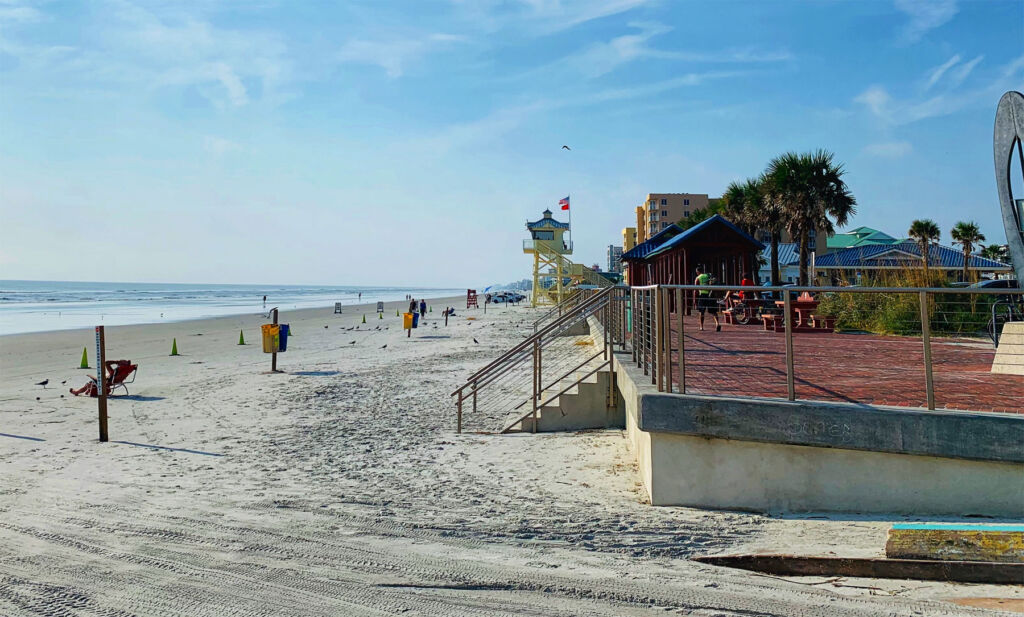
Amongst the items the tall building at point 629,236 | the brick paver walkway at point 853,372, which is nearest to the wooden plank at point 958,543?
the brick paver walkway at point 853,372

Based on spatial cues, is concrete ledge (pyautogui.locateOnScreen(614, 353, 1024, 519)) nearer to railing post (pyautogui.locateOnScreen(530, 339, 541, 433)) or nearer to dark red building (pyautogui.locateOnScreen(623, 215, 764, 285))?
railing post (pyautogui.locateOnScreen(530, 339, 541, 433))

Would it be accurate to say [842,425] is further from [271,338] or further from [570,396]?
[271,338]

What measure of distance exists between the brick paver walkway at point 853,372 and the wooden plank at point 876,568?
1.62m

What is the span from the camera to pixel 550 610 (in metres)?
4.18

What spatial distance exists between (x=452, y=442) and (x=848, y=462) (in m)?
5.06

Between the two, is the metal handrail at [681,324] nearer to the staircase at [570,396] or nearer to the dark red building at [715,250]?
the staircase at [570,396]

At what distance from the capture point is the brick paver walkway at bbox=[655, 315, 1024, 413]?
6.25 meters

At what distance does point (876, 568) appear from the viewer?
15.0 ft

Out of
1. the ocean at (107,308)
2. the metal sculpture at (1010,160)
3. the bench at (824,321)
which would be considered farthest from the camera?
the ocean at (107,308)

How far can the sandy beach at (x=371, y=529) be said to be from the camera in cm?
433

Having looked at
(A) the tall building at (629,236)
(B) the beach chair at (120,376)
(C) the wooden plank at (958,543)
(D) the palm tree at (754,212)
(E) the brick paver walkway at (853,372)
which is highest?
(A) the tall building at (629,236)

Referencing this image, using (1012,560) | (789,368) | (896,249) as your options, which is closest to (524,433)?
(789,368)

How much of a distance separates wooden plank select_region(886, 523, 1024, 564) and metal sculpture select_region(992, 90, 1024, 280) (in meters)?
5.46

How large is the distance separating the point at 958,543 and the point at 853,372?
3.50 meters
